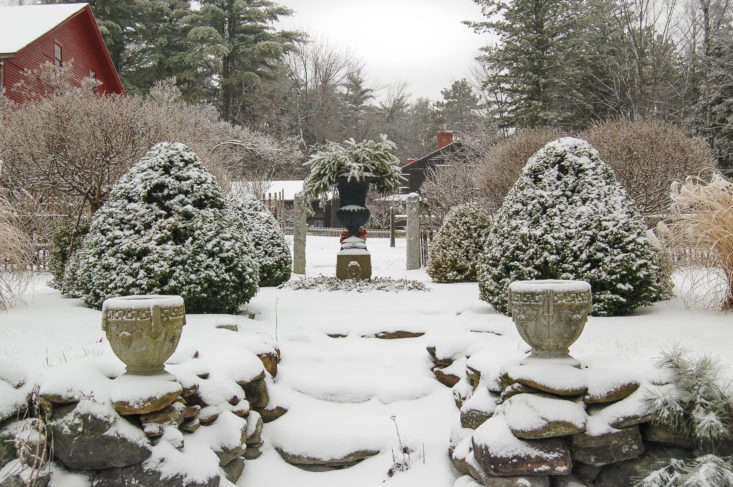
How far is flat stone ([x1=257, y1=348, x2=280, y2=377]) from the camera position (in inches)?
185

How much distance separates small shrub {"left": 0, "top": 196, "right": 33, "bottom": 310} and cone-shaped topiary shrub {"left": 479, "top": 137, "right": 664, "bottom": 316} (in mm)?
4729

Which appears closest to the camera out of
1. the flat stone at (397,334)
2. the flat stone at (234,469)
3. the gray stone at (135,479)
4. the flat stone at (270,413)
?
the gray stone at (135,479)

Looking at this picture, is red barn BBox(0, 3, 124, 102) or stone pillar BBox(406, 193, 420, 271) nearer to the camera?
stone pillar BBox(406, 193, 420, 271)

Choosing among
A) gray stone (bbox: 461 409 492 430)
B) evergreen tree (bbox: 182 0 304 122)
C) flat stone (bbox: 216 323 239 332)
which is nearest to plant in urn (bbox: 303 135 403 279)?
flat stone (bbox: 216 323 239 332)

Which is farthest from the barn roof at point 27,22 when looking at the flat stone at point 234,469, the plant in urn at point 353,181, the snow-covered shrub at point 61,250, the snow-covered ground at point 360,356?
the flat stone at point 234,469

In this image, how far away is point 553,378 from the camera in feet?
11.0

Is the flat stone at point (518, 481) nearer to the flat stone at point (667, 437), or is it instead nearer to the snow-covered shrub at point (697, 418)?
the snow-covered shrub at point (697, 418)

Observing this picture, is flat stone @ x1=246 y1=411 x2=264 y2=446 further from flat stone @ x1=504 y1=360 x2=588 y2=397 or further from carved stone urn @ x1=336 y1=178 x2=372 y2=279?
carved stone urn @ x1=336 y1=178 x2=372 y2=279

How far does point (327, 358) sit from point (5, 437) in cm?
285

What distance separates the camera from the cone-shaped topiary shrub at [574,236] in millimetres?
5246

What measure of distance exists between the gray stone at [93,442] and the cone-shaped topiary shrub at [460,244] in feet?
22.9

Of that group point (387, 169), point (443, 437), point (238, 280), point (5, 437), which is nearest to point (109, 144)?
point (238, 280)

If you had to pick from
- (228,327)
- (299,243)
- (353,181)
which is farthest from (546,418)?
(299,243)

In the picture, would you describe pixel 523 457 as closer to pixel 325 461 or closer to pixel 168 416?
pixel 325 461
